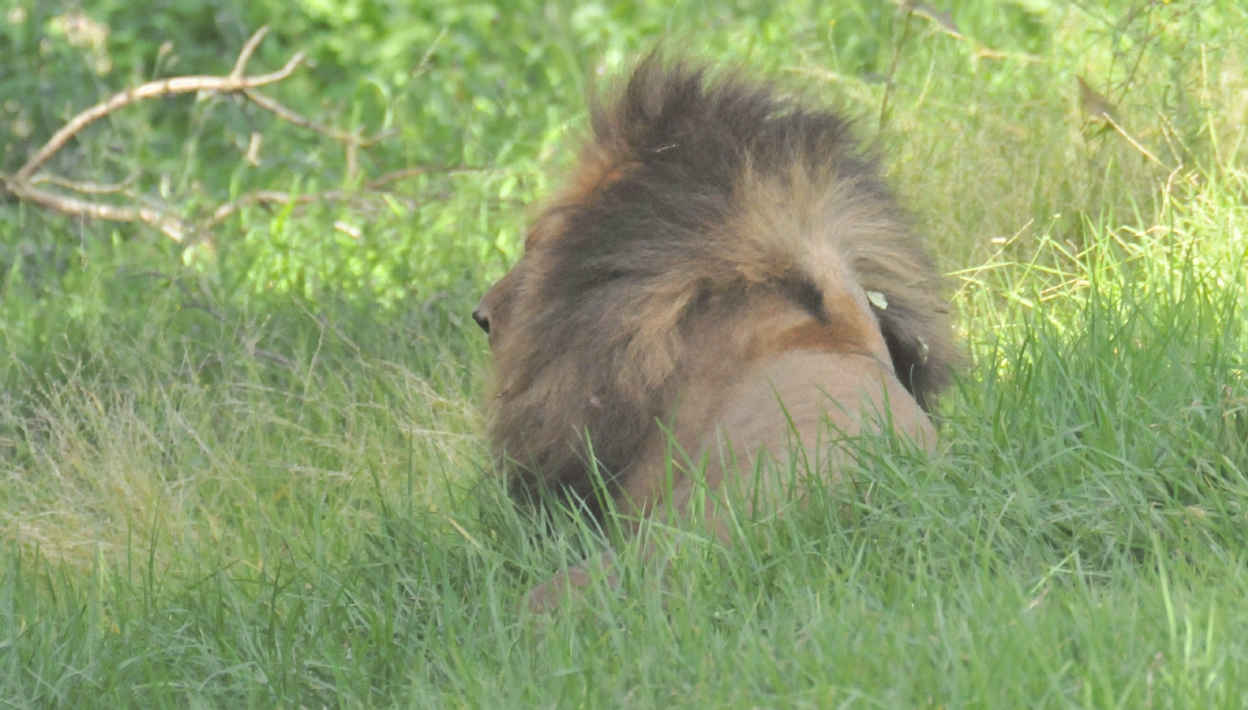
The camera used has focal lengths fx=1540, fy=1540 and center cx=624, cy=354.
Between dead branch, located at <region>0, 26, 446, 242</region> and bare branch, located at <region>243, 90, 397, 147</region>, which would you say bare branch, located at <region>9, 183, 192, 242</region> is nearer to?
dead branch, located at <region>0, 26, 446, 242</region>

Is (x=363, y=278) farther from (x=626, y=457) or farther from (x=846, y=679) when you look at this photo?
(x=846, y=679)

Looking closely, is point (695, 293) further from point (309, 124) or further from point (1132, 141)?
point (309, 124)

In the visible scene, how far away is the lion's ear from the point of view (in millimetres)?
3096

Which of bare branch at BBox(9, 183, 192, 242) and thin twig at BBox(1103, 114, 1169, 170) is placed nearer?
thin twig at BBox(1103, 114, 1169, 170)

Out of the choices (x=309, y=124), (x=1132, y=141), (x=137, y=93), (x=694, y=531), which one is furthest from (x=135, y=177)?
(x=694, y=531)

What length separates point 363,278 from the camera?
5.71 metres

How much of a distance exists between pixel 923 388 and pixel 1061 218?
6.17 ft

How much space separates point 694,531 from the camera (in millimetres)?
2631

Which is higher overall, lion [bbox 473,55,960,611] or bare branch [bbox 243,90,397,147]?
lion [bbox 473,55,960,611]

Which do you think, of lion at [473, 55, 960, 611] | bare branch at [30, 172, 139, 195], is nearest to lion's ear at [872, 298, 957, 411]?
lion at [473, 55, 960, 611]

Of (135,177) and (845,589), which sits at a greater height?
(845,589)

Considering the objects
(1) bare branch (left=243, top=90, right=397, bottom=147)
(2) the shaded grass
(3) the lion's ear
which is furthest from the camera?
(1) bare branch (left=243, top=90, right=397, bottom=147)

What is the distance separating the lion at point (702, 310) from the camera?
2.79 meters

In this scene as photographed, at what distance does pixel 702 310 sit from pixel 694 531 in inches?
19.0
